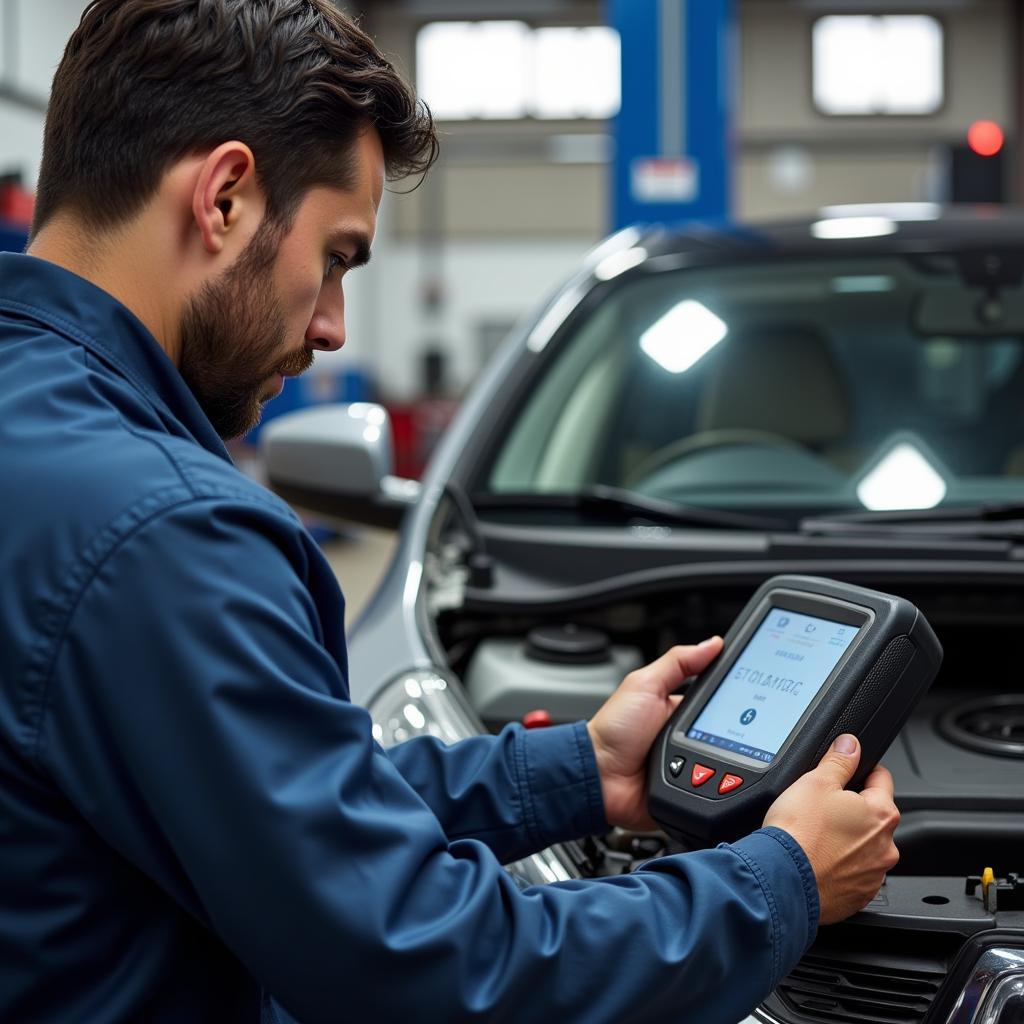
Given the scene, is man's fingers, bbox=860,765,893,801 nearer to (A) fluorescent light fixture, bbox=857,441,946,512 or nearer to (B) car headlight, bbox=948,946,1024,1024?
(B) car headlight, bbox=948,946,1024,1024

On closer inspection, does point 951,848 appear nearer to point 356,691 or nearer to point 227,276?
point 356,691

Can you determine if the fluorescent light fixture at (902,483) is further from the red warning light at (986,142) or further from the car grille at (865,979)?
the red warning light at (986,142)

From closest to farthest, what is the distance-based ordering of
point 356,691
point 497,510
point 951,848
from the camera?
point 951,848
point 356,691
point 497,510

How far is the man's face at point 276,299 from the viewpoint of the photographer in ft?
3.10

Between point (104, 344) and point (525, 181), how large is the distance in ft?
47.7

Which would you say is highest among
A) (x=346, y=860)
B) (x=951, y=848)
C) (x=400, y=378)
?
(x=346, y=860)

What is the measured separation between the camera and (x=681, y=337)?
2180 mm

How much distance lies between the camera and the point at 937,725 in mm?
1528

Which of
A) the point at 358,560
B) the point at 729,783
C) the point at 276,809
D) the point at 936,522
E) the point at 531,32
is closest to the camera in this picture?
the point at 276,809

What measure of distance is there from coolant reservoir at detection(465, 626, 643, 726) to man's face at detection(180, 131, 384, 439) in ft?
1.93

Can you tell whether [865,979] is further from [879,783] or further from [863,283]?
[863,283]

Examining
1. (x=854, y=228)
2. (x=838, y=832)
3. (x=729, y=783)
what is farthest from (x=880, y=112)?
(x=838, y=832)

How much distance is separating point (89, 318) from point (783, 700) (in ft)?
2.15

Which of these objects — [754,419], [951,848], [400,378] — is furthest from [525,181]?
[951,848]
